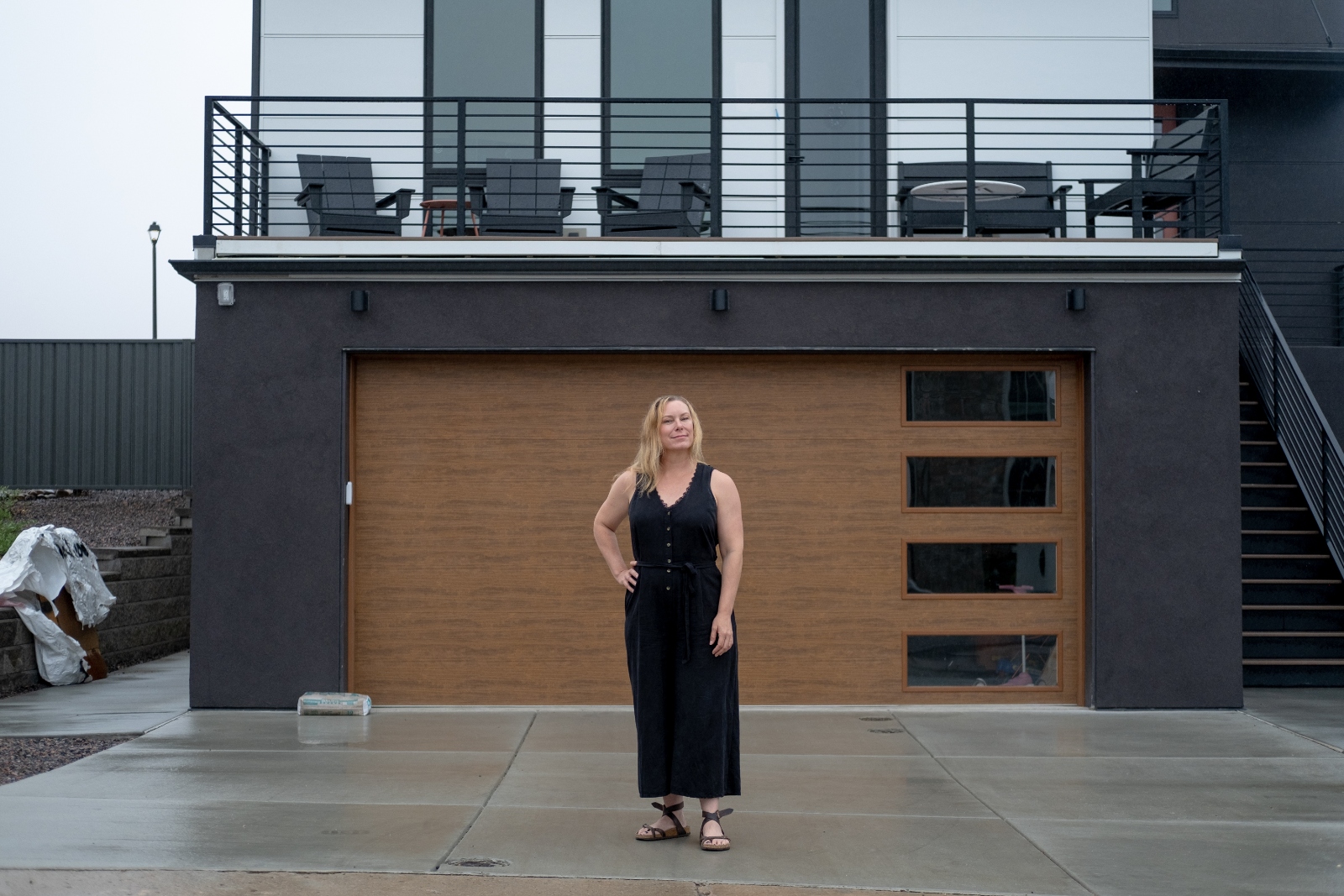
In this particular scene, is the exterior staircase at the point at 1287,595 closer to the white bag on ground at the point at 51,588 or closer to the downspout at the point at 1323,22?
the downspout at the point at 1323,22

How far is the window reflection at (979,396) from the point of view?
29.8ft

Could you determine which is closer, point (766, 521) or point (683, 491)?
point (683, 491)

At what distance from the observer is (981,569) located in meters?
9.02

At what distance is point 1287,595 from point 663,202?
5702 mm

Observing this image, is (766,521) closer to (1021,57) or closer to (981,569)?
(981,569)

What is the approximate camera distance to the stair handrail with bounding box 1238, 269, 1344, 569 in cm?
1020

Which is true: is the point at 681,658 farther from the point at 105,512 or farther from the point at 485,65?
the point at 105,512

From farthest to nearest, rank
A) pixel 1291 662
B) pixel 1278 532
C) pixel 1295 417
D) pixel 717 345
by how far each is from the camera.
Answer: pixel 1295 417 → pixel 1278 532 → pixel 1291 662 → pixel 717 345

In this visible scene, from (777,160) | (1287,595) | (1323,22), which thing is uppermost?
(1323,22)

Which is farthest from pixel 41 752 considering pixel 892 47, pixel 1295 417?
pixel 1295 417

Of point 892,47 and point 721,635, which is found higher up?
point 892,47

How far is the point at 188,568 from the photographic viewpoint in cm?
1262

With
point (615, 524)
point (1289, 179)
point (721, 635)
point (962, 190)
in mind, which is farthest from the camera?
point (1289, 179)

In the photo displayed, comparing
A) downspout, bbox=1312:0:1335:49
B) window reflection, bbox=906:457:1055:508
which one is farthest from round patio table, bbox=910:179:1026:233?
downspout, bbox=1312:0:1335:49
